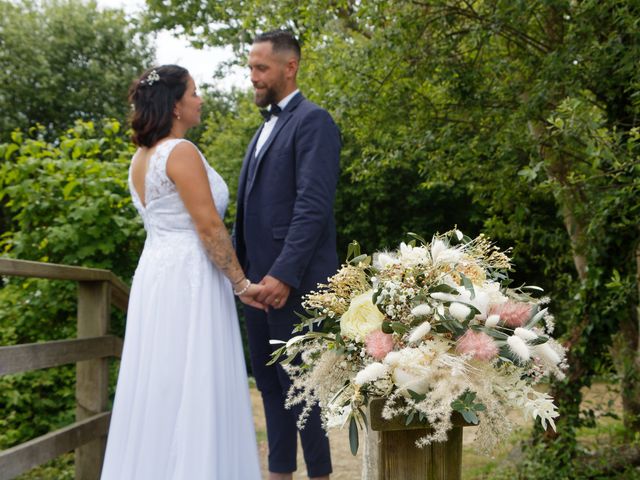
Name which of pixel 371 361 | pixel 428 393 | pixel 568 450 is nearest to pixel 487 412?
pixel 428 393

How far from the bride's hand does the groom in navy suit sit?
0.03 meters

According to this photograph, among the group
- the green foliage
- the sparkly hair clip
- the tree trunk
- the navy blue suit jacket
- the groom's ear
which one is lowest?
the tree trunk

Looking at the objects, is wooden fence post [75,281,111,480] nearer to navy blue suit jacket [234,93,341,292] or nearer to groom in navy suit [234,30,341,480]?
groom in navy suit [234,30,341,480]

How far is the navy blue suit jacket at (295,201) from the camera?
10.4ft

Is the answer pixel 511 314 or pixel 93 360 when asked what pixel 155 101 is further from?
pixel 511 314

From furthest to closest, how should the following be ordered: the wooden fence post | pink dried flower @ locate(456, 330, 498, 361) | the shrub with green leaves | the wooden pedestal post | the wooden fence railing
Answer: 1. the shrub with green leaves
2. the wooden fence post
3. the wooden fence railing
4. the wooden pedestal post
5. pink dried flower @ locate(456, 330, 498, 361)

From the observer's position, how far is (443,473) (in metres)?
2.08

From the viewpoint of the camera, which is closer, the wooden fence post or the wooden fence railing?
the wooden fence railing

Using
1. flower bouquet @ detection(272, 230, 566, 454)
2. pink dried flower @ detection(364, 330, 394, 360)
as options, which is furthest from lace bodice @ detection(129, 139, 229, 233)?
pink dried flower @ detection(364, 330, 394, 360)

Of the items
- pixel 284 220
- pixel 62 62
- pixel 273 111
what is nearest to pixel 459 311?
pixel 284 220

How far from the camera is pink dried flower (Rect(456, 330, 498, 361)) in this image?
180 cm

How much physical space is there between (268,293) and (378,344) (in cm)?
130

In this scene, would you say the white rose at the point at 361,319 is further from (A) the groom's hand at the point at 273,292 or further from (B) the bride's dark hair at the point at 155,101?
(B) the bride's dark hair at the point at 155,101

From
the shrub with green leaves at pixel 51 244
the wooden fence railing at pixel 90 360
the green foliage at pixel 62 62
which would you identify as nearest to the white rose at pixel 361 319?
the wooden fence railing at pixel 90 360
